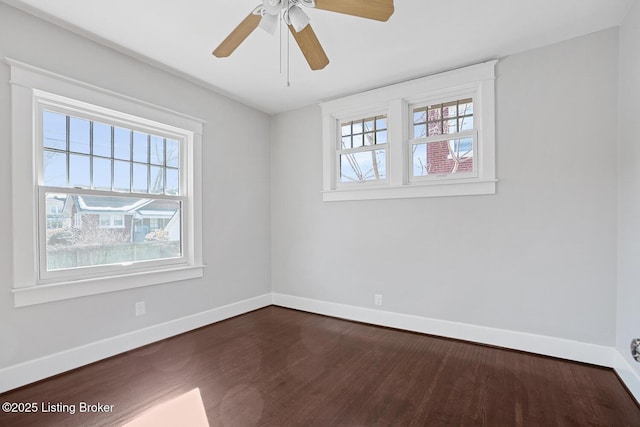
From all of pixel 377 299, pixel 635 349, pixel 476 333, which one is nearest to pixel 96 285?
pixel 377 299

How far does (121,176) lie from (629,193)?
4148 millimetres

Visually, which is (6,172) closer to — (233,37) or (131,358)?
(131,358)

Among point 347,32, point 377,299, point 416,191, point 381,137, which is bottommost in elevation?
point 377,299

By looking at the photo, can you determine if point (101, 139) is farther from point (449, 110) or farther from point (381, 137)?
point (449, 110)

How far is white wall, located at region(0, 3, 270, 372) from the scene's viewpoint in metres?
2.16

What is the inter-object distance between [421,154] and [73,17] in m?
3.26

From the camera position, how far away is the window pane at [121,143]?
282 cm

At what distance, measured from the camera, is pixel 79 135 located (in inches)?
102

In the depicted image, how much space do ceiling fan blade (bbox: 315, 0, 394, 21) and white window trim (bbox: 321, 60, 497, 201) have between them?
1741 mm

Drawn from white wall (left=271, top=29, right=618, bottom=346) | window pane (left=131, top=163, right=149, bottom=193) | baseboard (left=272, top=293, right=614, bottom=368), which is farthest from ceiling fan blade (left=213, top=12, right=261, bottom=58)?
baseboard (left=272, top=293, right=614, bottom=368)

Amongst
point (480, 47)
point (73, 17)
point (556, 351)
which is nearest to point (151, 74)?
point (73, 17)

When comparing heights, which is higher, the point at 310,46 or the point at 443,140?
the point at 310,46

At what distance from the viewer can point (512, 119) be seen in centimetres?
279

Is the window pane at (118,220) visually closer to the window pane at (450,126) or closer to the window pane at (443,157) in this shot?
the window pane at (443,157)
